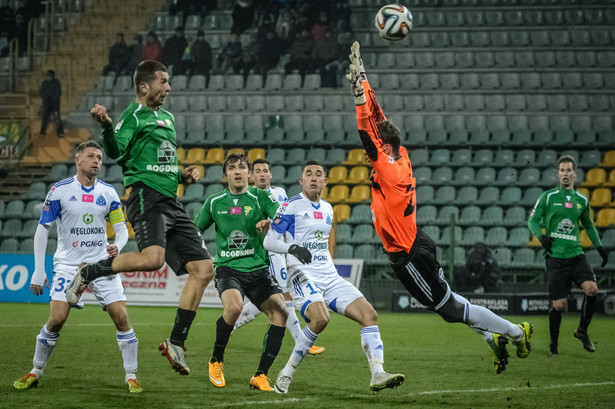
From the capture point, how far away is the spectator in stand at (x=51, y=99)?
82.7ft

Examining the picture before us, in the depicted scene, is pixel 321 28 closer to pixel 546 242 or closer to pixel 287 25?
pixel 287 25

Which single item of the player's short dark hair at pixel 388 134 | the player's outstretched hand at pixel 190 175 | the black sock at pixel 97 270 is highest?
the player's short dark hair at pixel 388 134

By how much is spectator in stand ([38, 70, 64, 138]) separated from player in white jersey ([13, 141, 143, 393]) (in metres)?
17.5

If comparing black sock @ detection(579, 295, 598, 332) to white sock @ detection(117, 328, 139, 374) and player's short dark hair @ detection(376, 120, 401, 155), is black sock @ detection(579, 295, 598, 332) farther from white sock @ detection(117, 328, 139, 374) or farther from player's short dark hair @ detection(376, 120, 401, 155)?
white sock @ detection(117, 328, 139, 374)

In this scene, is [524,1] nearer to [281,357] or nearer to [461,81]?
[461,81]

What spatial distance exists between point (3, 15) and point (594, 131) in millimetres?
18871

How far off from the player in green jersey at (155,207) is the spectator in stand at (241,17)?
19.6 meters

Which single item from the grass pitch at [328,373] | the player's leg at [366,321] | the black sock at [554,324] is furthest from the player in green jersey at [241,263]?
the black sock at [554,324]

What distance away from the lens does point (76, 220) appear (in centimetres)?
840

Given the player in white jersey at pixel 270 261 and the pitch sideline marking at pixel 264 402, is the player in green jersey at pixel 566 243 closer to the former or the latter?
the player in white jersey at pixel 270 261

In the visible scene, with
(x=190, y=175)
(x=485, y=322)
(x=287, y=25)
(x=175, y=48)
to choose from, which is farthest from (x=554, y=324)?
(x=175, y=48)

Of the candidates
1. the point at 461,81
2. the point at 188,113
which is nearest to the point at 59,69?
the point at 188,113

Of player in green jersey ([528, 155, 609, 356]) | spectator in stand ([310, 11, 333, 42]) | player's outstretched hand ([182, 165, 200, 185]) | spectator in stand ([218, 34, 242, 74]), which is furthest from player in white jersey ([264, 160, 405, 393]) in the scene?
spectator in stand ([218, 34, 242, 74])

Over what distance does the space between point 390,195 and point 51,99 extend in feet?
65.3
